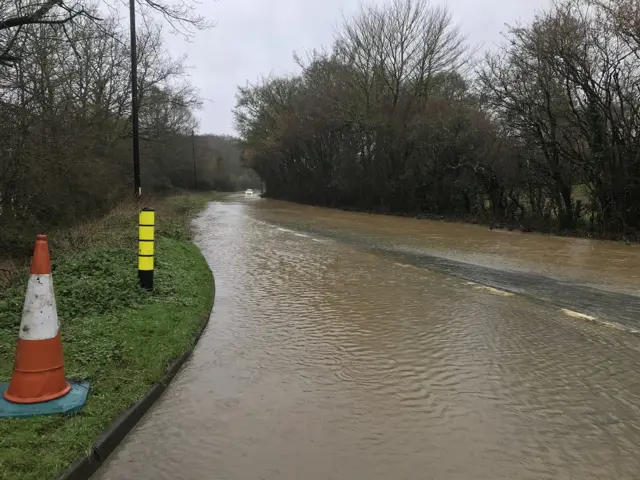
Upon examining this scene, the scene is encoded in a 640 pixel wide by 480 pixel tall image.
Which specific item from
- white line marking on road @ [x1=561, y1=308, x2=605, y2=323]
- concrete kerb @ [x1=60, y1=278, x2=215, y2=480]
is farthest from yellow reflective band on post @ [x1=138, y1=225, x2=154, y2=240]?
white line marking on road @ [x1=561, y1=308, x2=605, y2=323]

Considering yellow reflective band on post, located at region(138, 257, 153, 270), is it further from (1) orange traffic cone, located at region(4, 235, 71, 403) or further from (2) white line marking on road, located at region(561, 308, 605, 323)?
(2) white line marking on road, located at region(561, 308, 605, 323)

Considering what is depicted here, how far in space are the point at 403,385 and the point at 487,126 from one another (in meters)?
19.3

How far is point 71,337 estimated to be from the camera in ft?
17.5

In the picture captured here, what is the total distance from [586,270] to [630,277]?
911mm

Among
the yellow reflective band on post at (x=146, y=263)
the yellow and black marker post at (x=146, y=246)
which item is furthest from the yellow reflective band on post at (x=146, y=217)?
the yellow reflective band on post at (x=146, y=263)

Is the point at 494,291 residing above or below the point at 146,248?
below

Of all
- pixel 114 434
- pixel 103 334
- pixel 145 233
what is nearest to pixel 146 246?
pixel 145 233

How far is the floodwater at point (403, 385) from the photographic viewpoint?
11.1ft

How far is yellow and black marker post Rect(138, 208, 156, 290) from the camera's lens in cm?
706

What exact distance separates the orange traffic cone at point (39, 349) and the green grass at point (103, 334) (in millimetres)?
295

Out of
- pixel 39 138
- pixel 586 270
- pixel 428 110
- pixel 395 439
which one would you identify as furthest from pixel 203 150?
pixel 395 439

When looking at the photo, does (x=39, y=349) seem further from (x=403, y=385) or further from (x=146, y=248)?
(x=146, y=248)

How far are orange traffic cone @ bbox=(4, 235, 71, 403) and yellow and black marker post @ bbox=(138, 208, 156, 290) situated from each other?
2.98m

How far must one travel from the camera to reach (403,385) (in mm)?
4609
